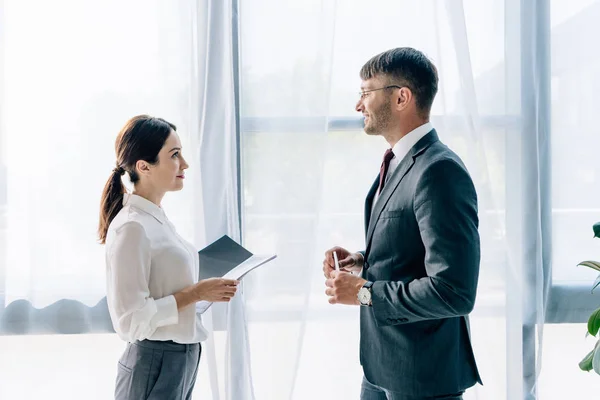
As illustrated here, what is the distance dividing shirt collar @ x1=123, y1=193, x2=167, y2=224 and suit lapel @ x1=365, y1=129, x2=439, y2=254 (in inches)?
24.0

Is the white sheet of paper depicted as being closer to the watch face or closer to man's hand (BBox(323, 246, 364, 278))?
man's hand (BBox(323, 246, 364, 278))

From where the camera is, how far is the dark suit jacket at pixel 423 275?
1271 mm

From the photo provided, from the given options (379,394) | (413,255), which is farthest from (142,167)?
(379,394)

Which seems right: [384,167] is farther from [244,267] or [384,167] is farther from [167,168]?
[167,168]

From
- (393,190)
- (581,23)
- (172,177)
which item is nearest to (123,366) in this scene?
(172,177)

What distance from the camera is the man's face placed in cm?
150

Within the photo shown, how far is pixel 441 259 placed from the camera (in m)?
1.26

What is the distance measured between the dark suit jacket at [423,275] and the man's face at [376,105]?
0.41ft

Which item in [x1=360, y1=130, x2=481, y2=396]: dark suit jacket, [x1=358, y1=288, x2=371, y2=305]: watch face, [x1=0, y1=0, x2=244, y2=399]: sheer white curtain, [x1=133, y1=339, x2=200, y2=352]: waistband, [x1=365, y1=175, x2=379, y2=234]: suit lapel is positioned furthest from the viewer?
[x1=0, y1=0, x2=244, y2=399]: sheer white curtain

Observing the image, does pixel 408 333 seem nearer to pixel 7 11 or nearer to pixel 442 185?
pixel 442 185

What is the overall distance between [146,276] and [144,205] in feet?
0.69

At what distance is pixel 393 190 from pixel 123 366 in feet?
2.93

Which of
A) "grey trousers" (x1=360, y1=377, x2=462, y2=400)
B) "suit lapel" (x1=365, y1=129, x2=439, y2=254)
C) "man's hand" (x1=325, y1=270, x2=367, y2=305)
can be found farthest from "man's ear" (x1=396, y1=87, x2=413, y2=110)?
"grey trousers" (x1=360, y1=377, x2=462, y2=400)

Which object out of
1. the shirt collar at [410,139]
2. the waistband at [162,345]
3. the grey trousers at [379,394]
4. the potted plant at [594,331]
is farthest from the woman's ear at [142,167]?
the potted plant at [594,331]
